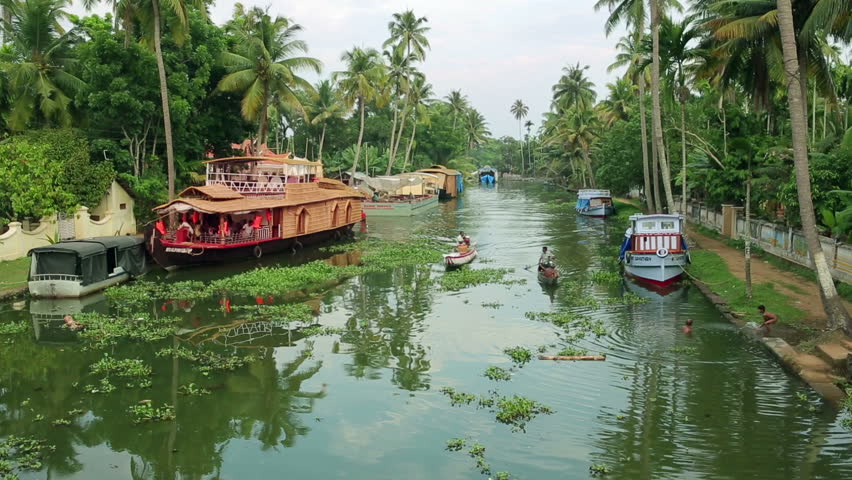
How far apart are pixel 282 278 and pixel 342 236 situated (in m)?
13.9

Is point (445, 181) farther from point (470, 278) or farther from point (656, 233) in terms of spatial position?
point (656, 233)

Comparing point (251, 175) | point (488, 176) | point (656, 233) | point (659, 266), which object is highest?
point (488, 176)

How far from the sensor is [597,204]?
49.3 metres

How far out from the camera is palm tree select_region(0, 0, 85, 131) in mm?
29656

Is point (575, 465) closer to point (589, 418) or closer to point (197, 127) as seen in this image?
point (589, 418)

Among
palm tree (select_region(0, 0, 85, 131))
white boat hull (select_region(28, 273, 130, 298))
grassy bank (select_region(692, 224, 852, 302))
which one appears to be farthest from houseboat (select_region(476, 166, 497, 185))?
white boat hull (select_region(28, 273, 130, 298))

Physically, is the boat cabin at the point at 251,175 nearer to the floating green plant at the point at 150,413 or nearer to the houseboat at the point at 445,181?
the floating green plant at the point at 150,413

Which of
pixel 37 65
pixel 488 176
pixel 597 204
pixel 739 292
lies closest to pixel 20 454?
pixel 739 292

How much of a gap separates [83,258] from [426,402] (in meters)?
14.0

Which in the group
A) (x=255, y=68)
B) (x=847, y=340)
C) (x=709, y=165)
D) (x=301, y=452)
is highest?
(x=255, y=68)

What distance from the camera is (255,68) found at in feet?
119

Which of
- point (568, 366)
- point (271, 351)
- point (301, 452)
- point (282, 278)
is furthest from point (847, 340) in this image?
point (282, 278)

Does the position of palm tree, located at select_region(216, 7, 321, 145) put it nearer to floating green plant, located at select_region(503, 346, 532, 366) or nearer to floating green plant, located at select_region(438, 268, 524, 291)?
floating green plant, located at select_region(438, 268, 524, 291)

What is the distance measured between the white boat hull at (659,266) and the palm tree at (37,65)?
83.3 ft
